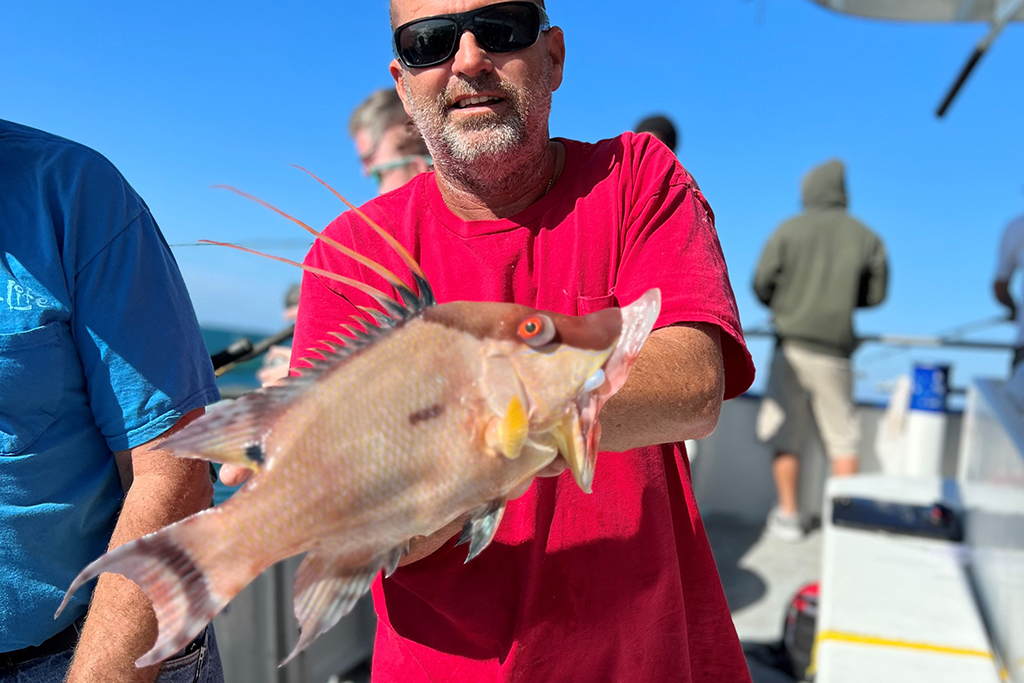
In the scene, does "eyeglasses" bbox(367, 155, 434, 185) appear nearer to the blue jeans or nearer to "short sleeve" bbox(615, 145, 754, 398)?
"short sleeve" bbox(615, 145, 754, 398)

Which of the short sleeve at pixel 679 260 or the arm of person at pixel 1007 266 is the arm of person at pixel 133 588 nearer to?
the short sleeve at pixel 679 260

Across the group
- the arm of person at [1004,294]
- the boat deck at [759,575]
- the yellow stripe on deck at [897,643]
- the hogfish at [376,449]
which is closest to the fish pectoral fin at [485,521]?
the hogfish at [376,449]

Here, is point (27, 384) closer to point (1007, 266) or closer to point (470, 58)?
point (470, 58)

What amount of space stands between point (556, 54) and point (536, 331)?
1062 millimetres

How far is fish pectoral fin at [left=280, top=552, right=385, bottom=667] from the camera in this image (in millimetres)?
915

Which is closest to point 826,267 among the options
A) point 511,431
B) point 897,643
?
point 897,643

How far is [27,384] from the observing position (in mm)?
1540

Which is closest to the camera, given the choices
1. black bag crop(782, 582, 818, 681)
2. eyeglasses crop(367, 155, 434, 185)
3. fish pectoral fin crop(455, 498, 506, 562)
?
fish pectoral fin crop(455, 498, 506, 562)

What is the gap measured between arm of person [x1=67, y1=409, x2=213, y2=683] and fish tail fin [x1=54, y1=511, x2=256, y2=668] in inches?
26.8

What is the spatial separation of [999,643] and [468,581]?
2.62 metres

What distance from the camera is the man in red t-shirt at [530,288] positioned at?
60.1 inches

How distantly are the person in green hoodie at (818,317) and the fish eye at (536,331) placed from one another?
541 cm

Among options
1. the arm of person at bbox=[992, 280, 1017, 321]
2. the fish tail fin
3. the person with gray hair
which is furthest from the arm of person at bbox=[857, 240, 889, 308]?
the fish tail fin

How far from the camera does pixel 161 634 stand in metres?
0.88
